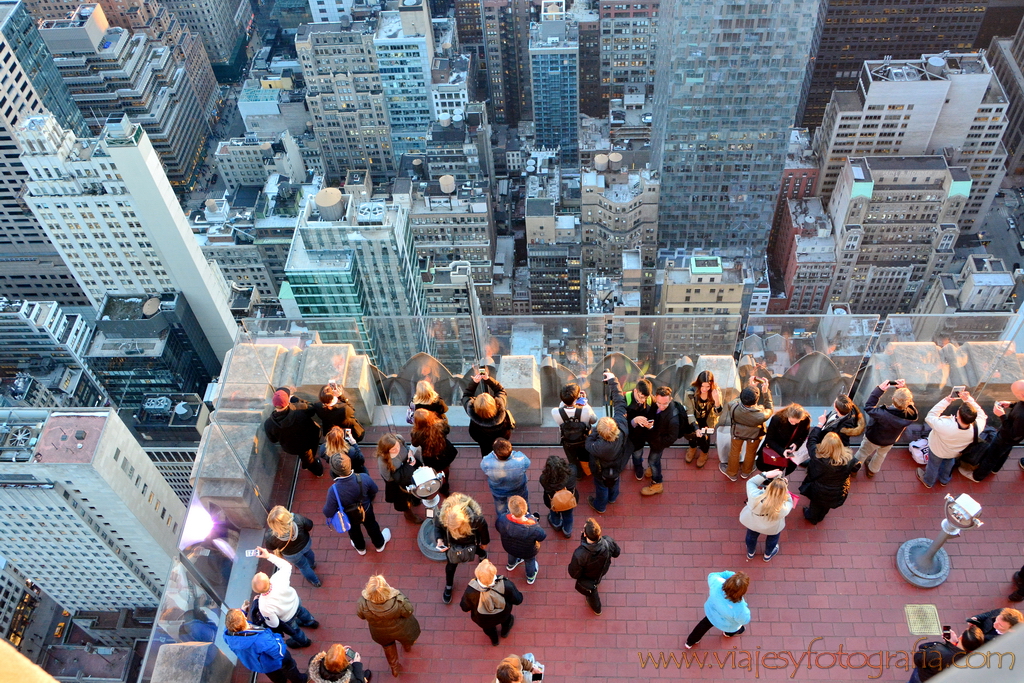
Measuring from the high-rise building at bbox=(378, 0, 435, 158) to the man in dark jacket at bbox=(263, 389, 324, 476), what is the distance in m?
61.3

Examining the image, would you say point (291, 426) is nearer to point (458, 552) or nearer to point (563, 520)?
point (458, 552)

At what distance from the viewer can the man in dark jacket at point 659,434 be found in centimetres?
1075

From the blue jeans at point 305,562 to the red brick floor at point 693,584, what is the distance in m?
0.26

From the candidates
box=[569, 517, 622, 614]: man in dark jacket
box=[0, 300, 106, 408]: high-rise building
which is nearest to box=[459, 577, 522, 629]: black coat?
box=[569, 517, 622, 614]: man in dark jacket

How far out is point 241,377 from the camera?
12195mm

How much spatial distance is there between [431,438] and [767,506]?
15.0 feet

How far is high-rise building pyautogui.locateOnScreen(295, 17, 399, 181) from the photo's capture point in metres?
66.3

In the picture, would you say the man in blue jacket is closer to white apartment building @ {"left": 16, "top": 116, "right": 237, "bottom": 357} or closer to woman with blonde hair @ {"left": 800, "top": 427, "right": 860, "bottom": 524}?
woman with blonde hair @ {"left": 800, "top": 427, "right": 860, "bottom": 524}

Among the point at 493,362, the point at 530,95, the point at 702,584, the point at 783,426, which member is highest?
the point at 530,95

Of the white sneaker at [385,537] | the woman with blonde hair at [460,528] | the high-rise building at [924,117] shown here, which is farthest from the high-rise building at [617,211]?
the woman with blonde hair at [460,528]

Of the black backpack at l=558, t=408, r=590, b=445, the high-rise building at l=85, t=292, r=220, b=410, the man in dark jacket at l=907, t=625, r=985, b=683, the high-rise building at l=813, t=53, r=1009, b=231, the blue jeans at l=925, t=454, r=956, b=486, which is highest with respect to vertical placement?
the high-rise building at l=813, t=53, r=1009, b=231

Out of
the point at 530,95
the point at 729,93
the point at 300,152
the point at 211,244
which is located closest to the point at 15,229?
the point at 211,244

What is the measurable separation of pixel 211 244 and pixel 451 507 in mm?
57785

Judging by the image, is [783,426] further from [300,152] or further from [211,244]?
[300,152]
